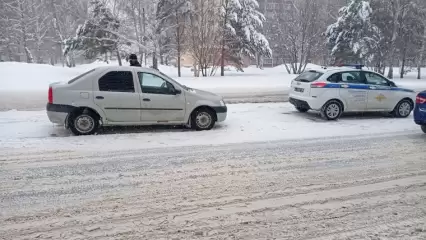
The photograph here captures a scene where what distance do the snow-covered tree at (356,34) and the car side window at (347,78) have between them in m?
21.8

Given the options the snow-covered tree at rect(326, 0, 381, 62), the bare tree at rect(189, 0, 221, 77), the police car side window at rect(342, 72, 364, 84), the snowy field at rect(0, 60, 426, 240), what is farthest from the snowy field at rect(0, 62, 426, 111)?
the snow-covered tree at rect(326, 0, 381, 62)

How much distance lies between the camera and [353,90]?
9617 millimetres

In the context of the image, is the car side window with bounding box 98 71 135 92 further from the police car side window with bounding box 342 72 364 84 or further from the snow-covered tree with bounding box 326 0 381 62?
the snow-covered tree with bounding box 326 0 381 62

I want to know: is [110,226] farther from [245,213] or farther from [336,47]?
[336,47]

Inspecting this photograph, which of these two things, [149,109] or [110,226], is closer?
[110,226]

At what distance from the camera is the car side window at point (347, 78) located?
31.3 ft

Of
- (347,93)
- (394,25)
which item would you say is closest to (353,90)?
(347,93)

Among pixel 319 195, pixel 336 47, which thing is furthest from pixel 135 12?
pixel 319 195

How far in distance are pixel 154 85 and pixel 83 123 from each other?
5.95ft

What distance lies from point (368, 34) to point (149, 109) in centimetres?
2829

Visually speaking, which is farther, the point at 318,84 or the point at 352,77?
the point at 352,77

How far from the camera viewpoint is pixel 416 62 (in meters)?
31.2

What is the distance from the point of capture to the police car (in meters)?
9.43

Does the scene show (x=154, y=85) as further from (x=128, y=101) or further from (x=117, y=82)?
(x=117, y=82)
